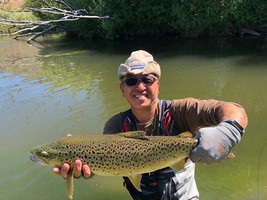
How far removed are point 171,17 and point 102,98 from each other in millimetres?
15617

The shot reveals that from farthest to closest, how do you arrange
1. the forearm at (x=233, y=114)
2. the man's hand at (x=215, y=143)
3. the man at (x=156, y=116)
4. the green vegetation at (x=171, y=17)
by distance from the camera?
the green vegetation at (x=171, y=17) → the man at (x=156, y=116) → the forearm at (x=233, y=114) → the man's hand at (x=215, y=143)

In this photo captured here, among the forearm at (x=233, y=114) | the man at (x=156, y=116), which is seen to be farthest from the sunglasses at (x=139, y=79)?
the forearm at (x=233, y=114)

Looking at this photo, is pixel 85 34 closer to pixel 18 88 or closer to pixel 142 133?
pixel 18 88

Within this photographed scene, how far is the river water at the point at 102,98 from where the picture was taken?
6.60 metres

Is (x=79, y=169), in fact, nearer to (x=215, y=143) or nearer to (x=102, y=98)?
(x=215, y=143)

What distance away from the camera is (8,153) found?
8.27 m

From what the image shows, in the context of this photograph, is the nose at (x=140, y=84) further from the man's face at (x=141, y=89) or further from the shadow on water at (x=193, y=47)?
the shadow on water at (x=193, y=47)

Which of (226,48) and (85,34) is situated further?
(85,34)

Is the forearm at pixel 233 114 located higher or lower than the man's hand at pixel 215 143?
higher

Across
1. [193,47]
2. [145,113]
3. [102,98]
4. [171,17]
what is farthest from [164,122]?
[171,17]

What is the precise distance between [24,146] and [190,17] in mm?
18916

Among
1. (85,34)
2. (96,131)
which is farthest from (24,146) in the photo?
(85,34)

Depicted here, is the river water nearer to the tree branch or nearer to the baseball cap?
the tree branch

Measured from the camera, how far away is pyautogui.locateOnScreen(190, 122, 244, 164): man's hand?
9.39 feet
